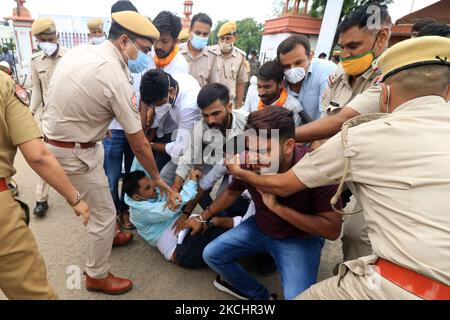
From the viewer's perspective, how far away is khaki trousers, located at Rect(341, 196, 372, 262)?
181cm

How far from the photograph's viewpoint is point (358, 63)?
205 centimetres

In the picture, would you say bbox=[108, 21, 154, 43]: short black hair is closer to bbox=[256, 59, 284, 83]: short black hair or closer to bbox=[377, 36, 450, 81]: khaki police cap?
bbox=[256, 59, 284, 83]: short black hair

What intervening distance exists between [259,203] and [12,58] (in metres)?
9.49

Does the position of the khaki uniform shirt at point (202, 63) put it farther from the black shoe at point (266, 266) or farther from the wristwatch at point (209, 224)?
the black shoe at point (266, 266)

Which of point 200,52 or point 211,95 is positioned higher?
point 200,52

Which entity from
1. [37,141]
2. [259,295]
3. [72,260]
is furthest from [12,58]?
[259,295]

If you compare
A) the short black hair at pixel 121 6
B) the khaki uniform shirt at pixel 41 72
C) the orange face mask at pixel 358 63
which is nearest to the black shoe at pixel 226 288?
Answer: the orange face mask at pixel 358 63

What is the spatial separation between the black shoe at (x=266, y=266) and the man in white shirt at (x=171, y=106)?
1.10m

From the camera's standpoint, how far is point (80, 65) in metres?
1.68

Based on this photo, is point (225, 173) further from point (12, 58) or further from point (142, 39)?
point (12, 58)

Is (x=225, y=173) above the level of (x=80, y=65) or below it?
below

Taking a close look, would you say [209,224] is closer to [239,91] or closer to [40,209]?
[40,209]

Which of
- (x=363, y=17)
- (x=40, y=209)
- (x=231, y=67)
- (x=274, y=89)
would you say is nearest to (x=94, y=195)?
(x=40, y=209)

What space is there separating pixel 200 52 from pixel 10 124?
119 inches
